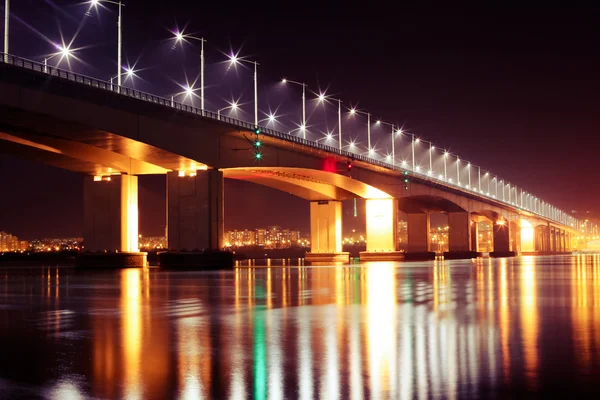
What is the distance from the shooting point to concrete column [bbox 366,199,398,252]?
102250 millimetres

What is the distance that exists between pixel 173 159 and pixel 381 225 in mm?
48934

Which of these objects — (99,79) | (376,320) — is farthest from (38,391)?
(99,79)

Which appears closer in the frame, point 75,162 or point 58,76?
point 58,76

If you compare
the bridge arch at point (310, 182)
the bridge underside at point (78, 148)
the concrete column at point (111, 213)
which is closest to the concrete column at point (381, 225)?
the bridge arch at point (310, 182)

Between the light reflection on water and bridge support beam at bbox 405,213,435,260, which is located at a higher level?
bridge support beam at bbox 405,213,435,260

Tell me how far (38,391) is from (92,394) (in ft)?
2.24

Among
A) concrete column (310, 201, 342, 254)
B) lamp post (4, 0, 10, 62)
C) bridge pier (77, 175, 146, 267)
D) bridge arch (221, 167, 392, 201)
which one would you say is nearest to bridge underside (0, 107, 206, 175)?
bridge pier (77, 175, 146, 267)

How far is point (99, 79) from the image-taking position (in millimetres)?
49688

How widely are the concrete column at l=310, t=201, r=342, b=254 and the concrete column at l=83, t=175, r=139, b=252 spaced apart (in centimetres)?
3990

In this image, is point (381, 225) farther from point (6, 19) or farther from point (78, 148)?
point (6, 19)

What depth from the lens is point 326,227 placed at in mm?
108812

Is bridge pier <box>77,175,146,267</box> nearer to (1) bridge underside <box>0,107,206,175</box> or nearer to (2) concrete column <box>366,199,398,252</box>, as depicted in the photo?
(1) bridge underside <box>0,107,206,175</box>

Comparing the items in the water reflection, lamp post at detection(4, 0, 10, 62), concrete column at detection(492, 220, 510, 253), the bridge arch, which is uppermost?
lamp post at detection(4, 0, 10, 62)

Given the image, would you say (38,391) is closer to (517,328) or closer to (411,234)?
(517,328)
